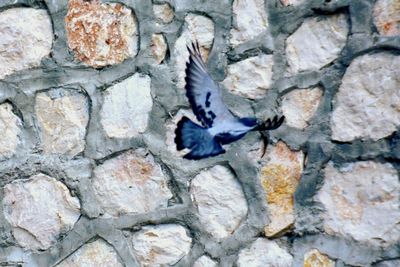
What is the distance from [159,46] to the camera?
2.06 meters

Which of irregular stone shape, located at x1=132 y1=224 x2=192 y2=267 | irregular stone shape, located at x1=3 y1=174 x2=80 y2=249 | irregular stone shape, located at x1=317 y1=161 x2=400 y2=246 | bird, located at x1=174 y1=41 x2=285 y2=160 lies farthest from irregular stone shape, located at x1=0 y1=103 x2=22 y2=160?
irregular stone shape, located at x1=317 y1=161 x2=400 y2=246

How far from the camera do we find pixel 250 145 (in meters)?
2.02

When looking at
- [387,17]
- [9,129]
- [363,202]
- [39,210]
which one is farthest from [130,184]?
[387,17]

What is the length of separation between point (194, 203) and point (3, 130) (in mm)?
629

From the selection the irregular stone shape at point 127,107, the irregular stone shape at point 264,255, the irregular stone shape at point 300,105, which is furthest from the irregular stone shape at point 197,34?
the irregular stone shape at point 264,255

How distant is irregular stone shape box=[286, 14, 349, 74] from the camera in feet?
6.22

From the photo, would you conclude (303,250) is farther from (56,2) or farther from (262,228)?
(56,2)

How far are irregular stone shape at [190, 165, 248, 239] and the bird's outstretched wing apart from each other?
31 cm

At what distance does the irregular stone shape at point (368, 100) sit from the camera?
1845 millimetres

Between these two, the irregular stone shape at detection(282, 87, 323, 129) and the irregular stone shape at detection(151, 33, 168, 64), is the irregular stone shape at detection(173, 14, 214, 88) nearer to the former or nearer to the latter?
the irregular stone shape at detection(151, 33, 168, 64)

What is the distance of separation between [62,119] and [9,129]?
172 mm

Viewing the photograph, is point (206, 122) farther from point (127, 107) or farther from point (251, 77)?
point (127, 107)

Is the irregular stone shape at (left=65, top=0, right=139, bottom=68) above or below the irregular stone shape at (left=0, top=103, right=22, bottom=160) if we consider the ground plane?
above

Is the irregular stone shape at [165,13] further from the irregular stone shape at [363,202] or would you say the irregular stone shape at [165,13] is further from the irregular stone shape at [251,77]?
the irregular stone shape at [363,202]
